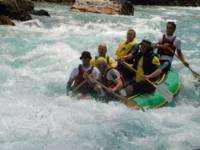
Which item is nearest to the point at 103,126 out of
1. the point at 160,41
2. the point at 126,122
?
the point at 126,122

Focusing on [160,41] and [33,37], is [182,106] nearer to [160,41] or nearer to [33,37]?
[160,41]

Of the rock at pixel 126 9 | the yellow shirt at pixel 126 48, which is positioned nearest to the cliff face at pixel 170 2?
the rock at pixel 126 9

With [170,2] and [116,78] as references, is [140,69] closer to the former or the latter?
[116,78]

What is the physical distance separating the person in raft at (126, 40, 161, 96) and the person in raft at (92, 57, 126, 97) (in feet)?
0.83

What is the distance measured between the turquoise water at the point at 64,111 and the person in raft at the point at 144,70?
0.47 m

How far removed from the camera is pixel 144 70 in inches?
345

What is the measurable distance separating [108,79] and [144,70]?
77 centimetres

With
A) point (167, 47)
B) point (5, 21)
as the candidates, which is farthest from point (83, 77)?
point (5, 21)

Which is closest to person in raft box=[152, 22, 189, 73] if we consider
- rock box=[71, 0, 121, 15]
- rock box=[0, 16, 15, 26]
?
rock box=[0, 16, 15, 26]

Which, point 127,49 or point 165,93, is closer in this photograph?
point 165,93

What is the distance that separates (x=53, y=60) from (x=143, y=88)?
4.51 meters

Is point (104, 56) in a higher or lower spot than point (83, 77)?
higher

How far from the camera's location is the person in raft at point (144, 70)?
856 cm

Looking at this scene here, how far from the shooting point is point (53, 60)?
12.6 metres
